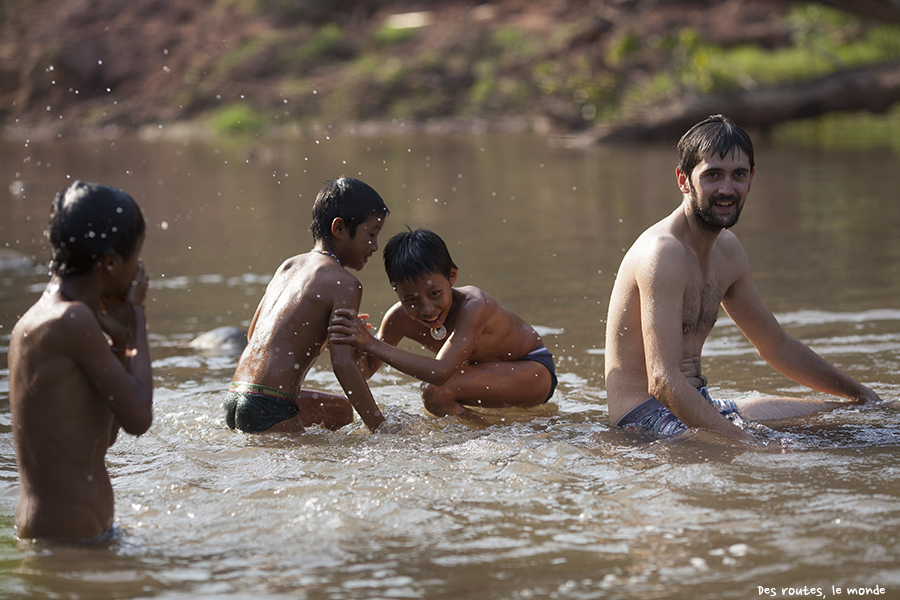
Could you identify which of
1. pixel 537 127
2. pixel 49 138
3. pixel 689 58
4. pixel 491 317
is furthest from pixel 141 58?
pixel 491 317

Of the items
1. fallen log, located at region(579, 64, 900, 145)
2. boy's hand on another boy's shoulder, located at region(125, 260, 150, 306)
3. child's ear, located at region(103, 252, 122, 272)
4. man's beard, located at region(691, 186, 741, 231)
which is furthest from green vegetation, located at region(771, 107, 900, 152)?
child's ear, located at region(103, 252, 122, 272)

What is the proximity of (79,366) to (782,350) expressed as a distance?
3.23 meters

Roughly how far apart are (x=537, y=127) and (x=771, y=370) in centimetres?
2184

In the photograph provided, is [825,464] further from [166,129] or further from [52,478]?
[166,129]

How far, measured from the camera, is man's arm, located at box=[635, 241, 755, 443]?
4.07 metres

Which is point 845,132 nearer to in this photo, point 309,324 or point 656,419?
point 656,419

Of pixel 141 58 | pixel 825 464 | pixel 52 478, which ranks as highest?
pixel 141 58

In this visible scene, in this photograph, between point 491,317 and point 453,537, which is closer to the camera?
point 453,537

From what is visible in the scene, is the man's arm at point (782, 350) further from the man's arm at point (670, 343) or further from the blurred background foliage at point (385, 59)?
the blurred background foliage at point (385, 59)

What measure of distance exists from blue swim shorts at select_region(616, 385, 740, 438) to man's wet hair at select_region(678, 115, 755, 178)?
1027mm

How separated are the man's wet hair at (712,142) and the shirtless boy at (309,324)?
1435 mm

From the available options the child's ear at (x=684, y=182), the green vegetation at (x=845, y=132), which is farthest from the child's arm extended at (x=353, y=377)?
the green vegetation at (x=845, y=132)

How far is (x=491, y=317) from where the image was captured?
501 centimetres

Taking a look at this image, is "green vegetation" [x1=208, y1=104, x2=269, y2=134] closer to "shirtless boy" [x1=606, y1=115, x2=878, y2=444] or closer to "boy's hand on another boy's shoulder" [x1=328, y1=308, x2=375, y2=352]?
"boy's hand on another boy's shoulder" [x1=328, y1=308, x2=375, y2=352]
